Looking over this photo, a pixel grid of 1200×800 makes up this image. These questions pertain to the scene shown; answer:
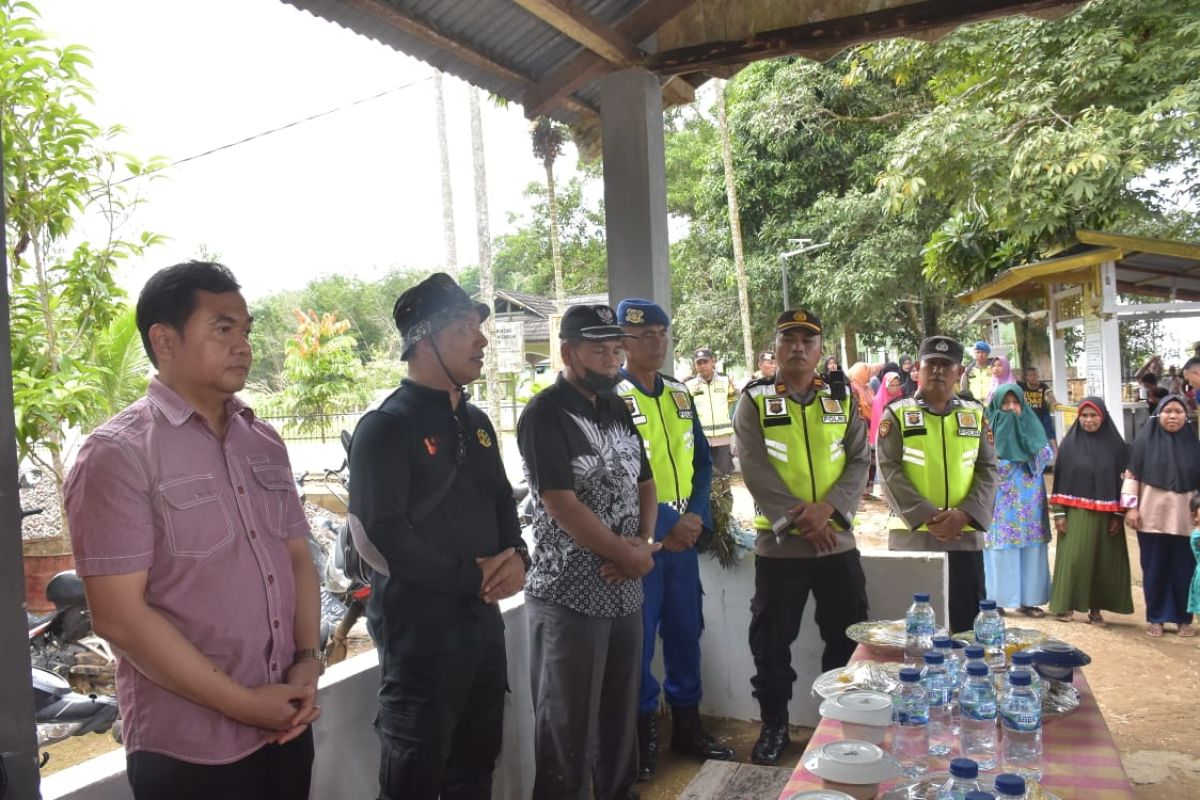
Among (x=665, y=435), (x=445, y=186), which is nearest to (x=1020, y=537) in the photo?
(x=665, y=435)

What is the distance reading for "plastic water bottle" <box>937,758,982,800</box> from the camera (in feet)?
5.64

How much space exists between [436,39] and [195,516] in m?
2.75

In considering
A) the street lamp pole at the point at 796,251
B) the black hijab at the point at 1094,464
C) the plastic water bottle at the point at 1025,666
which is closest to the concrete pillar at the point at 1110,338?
the black hijab at the point at 1094,464

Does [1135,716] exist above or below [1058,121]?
below

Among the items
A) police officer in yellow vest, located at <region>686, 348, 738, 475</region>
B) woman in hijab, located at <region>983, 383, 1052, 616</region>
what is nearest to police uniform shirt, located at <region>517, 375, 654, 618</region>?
woman in hijab, located at <region>983, 383, 1052, 616</region>

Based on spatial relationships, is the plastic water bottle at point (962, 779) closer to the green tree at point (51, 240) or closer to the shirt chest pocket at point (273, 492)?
the shirt chest pocket at point (273, 492)

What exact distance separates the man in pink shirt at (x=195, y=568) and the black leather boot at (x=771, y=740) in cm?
247

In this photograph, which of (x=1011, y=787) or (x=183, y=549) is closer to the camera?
(x=1011, y=787)

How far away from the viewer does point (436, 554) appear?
2436 millimetres

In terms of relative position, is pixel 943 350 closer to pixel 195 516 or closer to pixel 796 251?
pixel 195 516

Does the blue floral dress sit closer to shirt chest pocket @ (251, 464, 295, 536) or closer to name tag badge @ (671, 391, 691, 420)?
name tag badge @ (671, 391, 691, 420)

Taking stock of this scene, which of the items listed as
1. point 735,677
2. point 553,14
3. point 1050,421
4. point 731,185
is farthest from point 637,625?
point 731,185

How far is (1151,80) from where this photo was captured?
974 cm

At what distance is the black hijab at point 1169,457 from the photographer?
5.84m
